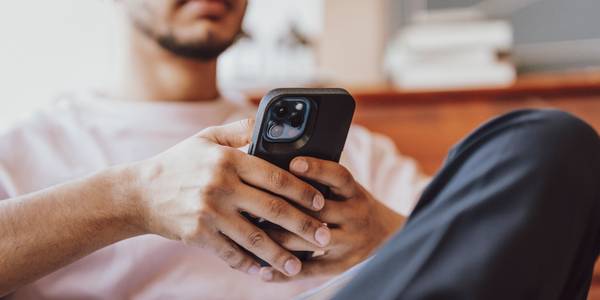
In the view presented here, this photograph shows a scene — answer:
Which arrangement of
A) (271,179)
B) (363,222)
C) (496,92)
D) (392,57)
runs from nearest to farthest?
(271,179), (363,222), (496,92), (392,57)

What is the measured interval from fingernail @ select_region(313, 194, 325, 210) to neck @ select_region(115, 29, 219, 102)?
0.44 m

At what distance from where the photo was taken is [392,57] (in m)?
1.34

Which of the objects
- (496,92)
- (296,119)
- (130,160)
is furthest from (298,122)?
(496,92)

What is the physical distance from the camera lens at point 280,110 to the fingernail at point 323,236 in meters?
0.12

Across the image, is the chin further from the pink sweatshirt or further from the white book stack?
the white book stack

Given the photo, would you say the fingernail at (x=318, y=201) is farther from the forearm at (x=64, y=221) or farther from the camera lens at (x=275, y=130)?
the forearm at (x=64, y=221)

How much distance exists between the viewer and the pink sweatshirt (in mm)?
741

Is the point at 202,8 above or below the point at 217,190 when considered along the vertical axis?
above

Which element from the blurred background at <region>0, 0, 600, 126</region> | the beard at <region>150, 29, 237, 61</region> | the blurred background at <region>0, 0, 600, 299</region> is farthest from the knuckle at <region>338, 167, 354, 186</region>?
the blurred background at <region>0, 0, 600, 126</region>

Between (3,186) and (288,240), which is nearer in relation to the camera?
(288,240)

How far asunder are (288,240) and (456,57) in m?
0.80

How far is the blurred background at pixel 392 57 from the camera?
1185 millimetres

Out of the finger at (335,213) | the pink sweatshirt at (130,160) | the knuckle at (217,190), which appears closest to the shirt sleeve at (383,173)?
the pink sweatshirt at (130,160)

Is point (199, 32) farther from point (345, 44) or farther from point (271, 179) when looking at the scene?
point (345, 44)
